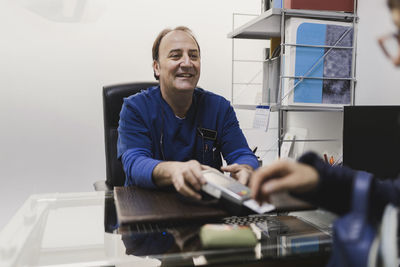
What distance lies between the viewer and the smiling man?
4.13 ft

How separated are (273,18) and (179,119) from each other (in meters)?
0.63

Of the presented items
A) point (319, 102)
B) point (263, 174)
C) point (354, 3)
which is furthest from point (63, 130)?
point (263, 174)

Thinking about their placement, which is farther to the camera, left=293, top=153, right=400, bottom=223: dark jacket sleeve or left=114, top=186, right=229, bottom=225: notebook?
left=114, top=186, right=229, bottom=225: notebook

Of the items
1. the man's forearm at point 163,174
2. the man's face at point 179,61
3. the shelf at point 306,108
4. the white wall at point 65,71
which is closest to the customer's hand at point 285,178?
the man's forearm at point 163,174

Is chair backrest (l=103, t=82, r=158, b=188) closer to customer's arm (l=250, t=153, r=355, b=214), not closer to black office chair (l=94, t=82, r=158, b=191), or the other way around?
black office chair (l=94, t=82, r=158, b=191)

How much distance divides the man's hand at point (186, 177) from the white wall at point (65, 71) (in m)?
1.42

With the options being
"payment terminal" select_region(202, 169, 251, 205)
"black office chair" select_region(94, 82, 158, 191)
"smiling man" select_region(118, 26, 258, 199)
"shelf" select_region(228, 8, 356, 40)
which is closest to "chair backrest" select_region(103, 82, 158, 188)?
"black office chair" select_region(94, 82, 158, 191)

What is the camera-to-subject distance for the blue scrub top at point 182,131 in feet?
4.09

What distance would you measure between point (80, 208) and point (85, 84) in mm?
1256

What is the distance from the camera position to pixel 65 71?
2129 mm

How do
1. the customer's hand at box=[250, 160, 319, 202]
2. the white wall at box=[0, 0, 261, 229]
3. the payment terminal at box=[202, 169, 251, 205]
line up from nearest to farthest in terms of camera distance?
the customer's hand at box=[250, 160, 319, 202], the payment terminal at box=[202, 169, 251, 205], the white wall at box=[0, 0, 261, 229]

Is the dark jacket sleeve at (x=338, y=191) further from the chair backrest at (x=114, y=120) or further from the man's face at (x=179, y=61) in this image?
the chair backrest at (x=114, y=120)

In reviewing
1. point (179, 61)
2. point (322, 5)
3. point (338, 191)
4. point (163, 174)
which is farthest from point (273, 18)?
point (338, 191)

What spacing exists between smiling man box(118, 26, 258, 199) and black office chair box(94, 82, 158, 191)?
0.28 metres
